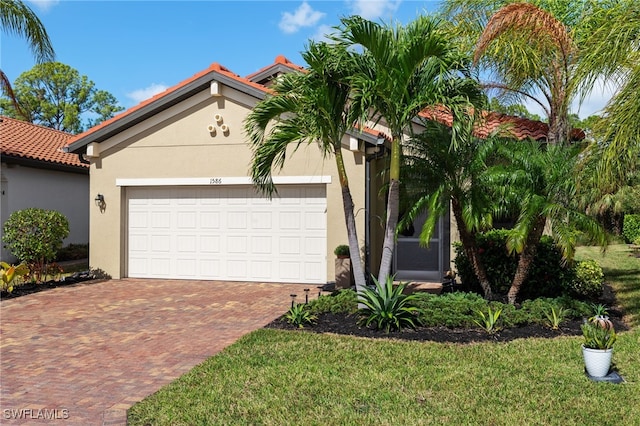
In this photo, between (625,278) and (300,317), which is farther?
(625,278)

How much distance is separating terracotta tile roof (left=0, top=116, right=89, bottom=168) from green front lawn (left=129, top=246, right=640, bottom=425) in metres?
13.1

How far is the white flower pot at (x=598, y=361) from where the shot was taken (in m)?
5.55

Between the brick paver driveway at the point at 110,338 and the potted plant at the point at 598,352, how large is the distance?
4631mm

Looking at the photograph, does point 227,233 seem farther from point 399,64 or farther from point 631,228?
point 631,228

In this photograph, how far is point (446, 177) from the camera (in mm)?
8766

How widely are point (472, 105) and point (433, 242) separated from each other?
5.77 m

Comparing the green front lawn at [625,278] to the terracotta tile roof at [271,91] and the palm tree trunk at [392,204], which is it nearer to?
the terracotta tile roof at [271,91]

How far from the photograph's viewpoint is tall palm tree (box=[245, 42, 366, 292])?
7918mm

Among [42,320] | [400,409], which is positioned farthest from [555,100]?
[42,320]

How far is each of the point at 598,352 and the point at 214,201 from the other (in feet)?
32.1

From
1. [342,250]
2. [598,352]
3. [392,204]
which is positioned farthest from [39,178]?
[598,352]

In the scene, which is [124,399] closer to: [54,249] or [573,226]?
[573,226]

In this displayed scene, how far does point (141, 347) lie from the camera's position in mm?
6996

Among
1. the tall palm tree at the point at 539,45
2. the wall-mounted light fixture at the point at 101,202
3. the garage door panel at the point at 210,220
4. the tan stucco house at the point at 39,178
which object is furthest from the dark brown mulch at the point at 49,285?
the tall palm tree at the point at 539,45
